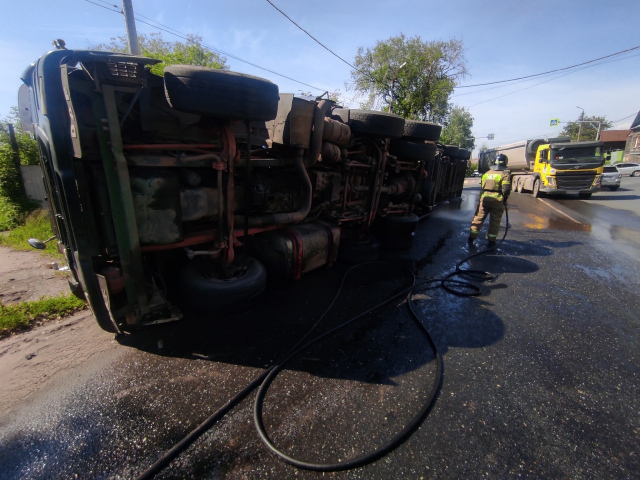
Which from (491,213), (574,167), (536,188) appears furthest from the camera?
(536,188)

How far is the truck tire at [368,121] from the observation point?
4203 millimetres

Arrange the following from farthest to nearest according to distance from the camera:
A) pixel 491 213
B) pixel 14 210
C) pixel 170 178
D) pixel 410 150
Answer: pixel 14 210 < pixel 491 213 < pixel 410 150 < pixel 170 178

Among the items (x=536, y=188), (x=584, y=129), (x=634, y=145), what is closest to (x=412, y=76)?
(x=536, y=188)

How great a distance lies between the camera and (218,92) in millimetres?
2205

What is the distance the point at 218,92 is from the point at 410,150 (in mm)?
3783

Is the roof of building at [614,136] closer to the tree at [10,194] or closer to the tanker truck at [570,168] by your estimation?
the tanker truck at [570,168]

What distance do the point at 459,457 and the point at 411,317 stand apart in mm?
1526

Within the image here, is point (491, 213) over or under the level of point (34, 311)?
over

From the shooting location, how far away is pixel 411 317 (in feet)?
10.3

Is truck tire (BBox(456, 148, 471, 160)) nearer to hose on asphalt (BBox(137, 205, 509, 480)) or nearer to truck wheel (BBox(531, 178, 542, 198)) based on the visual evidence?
truck wheel (BBox(531, 178, 542, 198))

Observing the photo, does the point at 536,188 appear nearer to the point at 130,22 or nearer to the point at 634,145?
the point at 130,22

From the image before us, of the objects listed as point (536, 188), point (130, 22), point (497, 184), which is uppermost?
point (130, 22)

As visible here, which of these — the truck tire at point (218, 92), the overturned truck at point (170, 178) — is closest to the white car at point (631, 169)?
the overturned truck at point (170, 178)

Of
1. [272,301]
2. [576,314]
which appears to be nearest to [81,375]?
[272,301]
